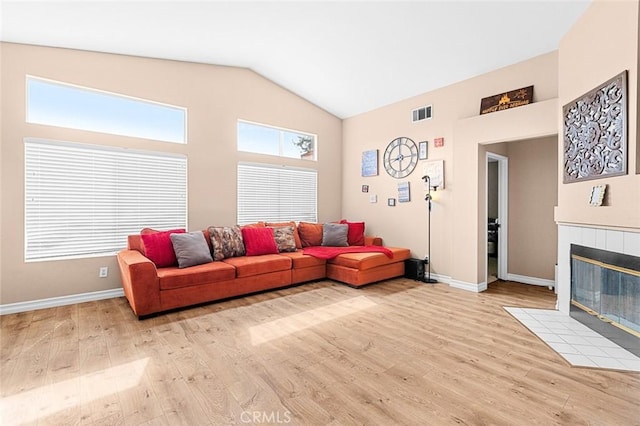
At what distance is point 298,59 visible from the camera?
457 cm

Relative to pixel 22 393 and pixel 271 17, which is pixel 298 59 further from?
pixel 22 393

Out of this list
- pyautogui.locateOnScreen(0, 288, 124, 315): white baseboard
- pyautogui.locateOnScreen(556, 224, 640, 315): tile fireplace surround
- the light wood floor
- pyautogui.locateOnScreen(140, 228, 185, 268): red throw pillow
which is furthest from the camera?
pyautogui.locateOnScreen(140, 228, 185, 268): red throw pillow

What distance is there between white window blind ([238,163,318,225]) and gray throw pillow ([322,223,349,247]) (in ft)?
2.35

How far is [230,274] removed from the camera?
3.84m

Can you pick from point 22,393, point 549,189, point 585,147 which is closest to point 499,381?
point 585,147

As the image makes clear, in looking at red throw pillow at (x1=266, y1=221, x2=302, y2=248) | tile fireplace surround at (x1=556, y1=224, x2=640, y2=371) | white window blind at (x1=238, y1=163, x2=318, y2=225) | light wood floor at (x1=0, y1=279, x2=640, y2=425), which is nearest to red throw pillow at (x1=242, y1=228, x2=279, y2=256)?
red throw pillow at (x1=266, y1=221, x2=302, y2=248)

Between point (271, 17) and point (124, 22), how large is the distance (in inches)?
63.2

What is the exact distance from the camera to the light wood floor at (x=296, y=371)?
5.74ft

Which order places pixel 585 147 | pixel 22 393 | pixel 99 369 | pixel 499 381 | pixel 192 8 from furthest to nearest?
1. pixel 192 8
2. pixel 585 147
3. pixel 99 369
4. pixel 499 381
5. pixel 22 393

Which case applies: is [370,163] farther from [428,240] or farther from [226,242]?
[226,242]

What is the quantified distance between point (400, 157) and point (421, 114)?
0.78 meters

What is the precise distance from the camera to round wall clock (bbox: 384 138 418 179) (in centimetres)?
517

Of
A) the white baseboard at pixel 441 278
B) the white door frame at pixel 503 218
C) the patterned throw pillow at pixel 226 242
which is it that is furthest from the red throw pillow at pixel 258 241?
the white door frame at pixel 503 218

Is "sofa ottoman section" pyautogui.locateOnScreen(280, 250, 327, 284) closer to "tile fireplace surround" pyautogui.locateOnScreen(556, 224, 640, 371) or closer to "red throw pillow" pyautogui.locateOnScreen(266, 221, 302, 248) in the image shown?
"red throw pillow" pyautogui.locateOnScreen(266, 221, 302, 248)
